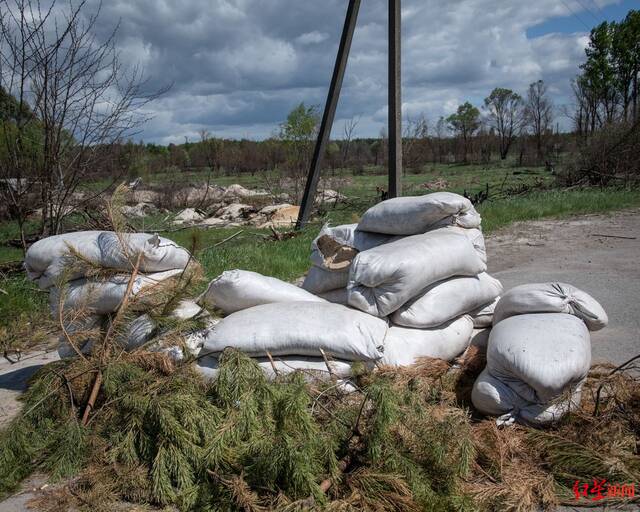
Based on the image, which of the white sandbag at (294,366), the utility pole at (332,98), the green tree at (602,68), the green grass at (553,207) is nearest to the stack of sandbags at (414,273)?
the white sandbag at (294,366)

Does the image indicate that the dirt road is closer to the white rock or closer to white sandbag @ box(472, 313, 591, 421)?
white sandbag @ box(472, 313, 591, 421)

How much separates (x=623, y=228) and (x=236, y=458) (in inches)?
340

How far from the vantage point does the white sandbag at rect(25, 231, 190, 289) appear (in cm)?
351

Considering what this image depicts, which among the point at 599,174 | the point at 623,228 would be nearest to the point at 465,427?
the point at 623,228

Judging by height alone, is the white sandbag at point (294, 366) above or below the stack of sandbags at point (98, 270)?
below

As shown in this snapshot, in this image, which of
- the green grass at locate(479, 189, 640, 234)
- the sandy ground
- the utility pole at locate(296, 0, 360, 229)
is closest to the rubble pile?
the sandy ground

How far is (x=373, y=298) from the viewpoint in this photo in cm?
340

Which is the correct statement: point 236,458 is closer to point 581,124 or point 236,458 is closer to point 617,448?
point 617,448

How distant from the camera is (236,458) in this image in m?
2.38

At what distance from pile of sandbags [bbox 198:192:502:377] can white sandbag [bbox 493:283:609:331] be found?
393 mm

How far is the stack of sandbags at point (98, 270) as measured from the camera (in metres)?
3.44

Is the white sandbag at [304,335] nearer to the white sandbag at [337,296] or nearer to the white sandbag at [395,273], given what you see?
the white sandbag at [395,273]

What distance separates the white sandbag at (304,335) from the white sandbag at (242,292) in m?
0.33

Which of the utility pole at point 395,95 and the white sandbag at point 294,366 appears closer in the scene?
the white sandbag at point 294,366
